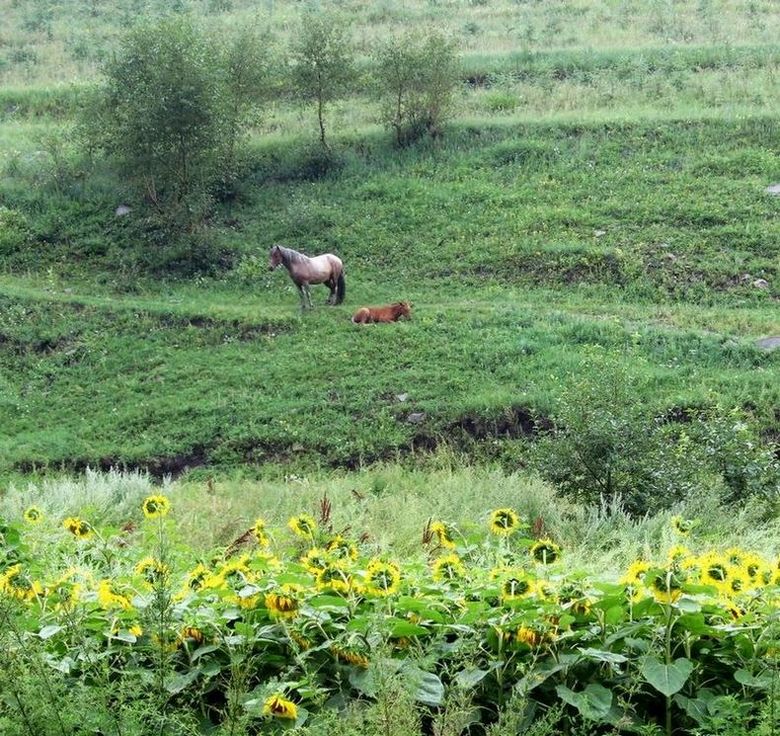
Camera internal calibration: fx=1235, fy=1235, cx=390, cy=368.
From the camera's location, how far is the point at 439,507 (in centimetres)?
1088

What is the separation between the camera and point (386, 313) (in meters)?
24.9

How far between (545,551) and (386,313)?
19.1 m

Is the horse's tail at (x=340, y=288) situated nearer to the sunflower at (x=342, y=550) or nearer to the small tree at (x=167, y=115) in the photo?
the small tree at (x=167, y=115)

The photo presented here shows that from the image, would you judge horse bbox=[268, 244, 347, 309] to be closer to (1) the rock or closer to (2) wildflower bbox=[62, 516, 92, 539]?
(1) the rock

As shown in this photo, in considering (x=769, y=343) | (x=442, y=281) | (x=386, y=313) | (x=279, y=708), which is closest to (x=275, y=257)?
(x=386, y=313)

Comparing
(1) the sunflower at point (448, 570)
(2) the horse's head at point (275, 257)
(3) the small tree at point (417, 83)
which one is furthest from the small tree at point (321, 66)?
(1) the sunflower at point (448, 570)

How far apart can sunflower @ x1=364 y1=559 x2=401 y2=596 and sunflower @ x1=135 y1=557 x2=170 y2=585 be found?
3.20 feet

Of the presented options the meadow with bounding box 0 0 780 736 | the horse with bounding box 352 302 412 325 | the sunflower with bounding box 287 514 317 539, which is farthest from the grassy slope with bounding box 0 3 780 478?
the sunflower with bounding box 287 514 317 539

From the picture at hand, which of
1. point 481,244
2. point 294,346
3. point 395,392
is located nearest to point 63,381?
point 294,346

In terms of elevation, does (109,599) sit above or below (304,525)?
above

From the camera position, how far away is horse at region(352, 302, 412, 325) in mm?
24875

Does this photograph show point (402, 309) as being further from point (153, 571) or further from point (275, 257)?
point (153, 571)

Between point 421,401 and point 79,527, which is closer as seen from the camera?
point 79,527

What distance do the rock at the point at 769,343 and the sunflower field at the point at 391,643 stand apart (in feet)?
56.4
